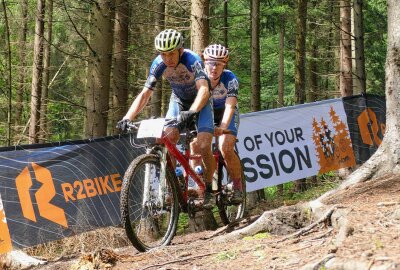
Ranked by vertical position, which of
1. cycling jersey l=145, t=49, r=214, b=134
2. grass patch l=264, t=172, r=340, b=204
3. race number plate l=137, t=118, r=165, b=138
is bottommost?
grass patch l=264, t=172, r=340, b=204

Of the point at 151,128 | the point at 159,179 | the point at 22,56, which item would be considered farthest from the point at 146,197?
the point at 22,56

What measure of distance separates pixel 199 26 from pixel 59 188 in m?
4.02

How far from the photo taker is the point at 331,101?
1015 cm

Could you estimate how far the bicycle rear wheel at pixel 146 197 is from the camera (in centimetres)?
484

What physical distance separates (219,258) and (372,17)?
1970 cm

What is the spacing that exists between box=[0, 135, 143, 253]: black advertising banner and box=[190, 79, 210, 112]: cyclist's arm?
2.24 meters

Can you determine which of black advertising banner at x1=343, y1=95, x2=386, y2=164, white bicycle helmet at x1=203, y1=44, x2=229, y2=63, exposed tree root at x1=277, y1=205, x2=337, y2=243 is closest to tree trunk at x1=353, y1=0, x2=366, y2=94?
black advertising banner at x1=343, y1=95, x2=386, y2=164

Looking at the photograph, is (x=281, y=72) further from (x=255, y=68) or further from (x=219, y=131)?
(x=219, y=131)

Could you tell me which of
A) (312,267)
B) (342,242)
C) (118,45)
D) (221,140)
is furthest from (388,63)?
(118,45)

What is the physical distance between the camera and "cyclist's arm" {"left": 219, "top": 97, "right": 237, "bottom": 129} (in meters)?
6.28

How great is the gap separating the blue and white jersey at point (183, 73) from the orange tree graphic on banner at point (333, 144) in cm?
462

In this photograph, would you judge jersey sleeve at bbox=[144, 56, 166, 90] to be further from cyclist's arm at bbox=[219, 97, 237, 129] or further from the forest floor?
the forest floor

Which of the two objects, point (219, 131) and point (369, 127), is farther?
point (369, 127)

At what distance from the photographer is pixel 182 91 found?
5805 mm
